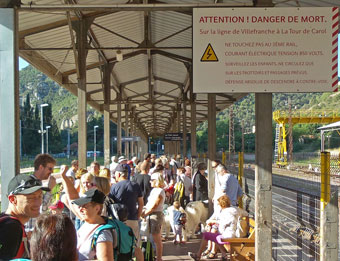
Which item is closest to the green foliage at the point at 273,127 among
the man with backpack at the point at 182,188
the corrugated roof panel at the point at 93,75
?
the corrugated roof panel at the point at 93,75

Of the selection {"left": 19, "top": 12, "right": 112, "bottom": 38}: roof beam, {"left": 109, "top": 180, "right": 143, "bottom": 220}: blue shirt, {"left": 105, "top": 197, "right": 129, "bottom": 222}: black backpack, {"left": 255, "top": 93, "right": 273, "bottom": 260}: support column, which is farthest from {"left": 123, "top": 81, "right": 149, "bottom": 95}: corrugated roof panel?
{"left": 105, "top": 197, "right": 129, "bottom": 222}: black backpack

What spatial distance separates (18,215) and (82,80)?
10.6 m

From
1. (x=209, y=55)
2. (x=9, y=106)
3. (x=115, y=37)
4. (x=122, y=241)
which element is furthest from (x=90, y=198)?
(x=115, y=37)

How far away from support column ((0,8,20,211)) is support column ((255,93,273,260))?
3.20 metres

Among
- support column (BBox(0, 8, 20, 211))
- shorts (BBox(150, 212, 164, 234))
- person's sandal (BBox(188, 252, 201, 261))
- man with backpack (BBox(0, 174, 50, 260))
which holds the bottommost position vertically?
person's sandal (BBox(188, 252, 201, 261))

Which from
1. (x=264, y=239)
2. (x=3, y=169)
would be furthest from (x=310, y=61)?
(x=3, y=169)

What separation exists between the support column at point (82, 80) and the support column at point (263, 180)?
834cm

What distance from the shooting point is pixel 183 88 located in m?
26.1

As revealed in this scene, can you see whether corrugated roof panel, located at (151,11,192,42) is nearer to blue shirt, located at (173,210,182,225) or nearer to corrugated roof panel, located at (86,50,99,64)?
corrugated roof panel, located at (86,50,99,64)

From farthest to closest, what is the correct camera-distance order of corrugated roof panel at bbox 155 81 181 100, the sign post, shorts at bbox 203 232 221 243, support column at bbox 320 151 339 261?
corrugated roof panel at bbox 155 81 181 100, shorts at bbox 203 232 221 243, the sign post, support column at bbox 320 151 339 261

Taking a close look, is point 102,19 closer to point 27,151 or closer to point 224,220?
point 224,220

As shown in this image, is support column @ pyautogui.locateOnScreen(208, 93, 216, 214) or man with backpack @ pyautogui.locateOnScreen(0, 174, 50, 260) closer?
man with backpack @ pyautogui.locateOnScreen(0, 174, 50, 260)

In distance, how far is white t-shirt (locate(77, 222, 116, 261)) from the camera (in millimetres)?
Answer: 3340

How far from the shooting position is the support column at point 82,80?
12.8m
